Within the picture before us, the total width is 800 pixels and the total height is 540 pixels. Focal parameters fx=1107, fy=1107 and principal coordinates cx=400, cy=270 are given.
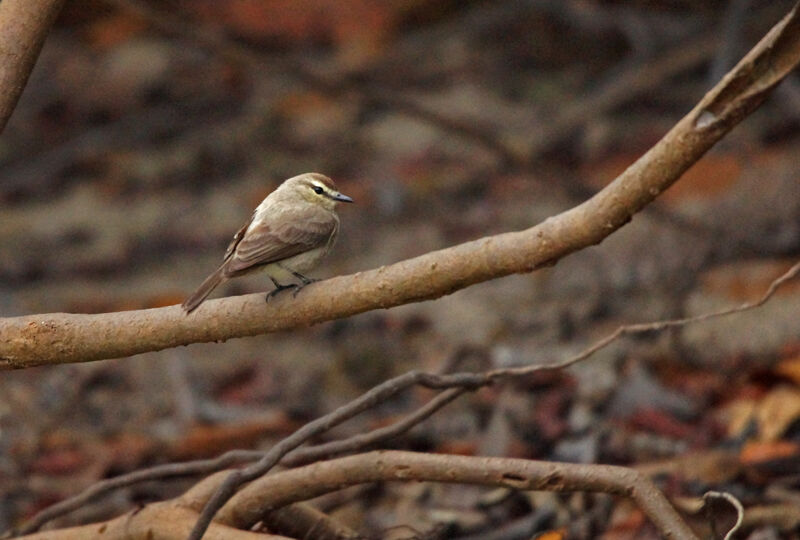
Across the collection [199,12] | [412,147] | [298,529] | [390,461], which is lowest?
[298,529]

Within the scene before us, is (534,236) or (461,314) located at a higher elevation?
(534,236)

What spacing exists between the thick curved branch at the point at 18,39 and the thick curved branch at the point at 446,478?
169cm

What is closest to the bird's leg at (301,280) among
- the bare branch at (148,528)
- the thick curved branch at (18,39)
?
the bare branch at (148,528)

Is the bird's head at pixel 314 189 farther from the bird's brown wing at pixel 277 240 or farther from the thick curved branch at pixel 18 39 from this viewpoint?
the thick curved branch at pixel 18 39

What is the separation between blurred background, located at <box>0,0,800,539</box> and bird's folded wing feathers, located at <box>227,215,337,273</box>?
1.49 m

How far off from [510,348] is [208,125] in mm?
4093

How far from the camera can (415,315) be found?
8.30 metres

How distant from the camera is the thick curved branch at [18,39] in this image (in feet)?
13.2

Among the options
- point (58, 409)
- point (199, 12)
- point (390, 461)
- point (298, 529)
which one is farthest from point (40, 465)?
point (199, 12)

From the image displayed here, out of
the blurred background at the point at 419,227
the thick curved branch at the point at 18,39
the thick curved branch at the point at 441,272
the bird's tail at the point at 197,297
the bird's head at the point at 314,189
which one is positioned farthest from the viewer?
the blurred background at the point at 419,227

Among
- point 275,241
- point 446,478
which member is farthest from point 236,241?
point 446,478

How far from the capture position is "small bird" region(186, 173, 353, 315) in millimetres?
4223

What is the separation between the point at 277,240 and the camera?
4.29 m

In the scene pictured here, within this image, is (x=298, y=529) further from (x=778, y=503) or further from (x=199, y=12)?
(x=199, y=12)
